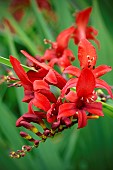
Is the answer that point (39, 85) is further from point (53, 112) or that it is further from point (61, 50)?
point (61, 50)

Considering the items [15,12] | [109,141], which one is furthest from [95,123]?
[15,12]

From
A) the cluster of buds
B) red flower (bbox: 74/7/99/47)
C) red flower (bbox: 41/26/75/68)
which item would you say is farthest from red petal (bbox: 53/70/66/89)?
red flower (bbox: 74/7/99/47)

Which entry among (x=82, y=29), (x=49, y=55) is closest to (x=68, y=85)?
(x=49, y=55)

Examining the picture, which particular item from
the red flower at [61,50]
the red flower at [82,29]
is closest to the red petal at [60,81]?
the red flower at [61,50]

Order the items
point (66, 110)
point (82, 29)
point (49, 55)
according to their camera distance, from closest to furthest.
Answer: point (66, 110) → point (49, 55) → point (82, 29)

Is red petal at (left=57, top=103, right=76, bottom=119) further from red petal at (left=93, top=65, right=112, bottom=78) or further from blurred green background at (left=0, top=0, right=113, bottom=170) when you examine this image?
blurred green background at (left=0, top=0, right=113, bottom=170)
